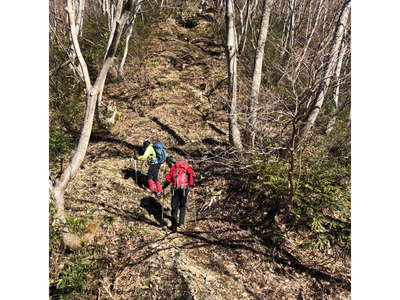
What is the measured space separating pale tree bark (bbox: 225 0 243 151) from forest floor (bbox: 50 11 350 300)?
0.76 m

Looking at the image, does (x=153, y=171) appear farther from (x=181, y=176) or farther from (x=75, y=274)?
(x=75, y=274)

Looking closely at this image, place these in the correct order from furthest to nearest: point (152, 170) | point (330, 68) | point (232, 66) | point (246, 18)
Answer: point (246, 18)
point (232, 66)
point (152, 170)
point (330, 68)

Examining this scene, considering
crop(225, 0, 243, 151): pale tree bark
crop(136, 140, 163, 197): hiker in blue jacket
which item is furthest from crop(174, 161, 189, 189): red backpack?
crop(225, 0, 243, 151): pale tree bark

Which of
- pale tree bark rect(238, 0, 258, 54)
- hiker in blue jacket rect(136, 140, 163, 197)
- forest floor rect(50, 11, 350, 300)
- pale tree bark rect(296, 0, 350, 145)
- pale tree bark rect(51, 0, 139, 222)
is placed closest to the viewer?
forest floor rect(50, 11, 350, 300)

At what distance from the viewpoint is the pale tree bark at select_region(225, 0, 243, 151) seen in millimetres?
7191

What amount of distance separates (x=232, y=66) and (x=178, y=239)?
15.1 feet

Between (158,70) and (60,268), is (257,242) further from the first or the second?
(158,70)

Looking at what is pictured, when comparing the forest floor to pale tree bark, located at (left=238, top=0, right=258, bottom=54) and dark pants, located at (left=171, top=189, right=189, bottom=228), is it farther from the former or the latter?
pale tree bark, located at (left=238, top=0, right=258, bottom=54)

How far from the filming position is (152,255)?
215 inches

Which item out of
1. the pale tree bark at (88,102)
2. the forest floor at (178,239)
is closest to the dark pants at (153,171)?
the forest floor at (178,239)

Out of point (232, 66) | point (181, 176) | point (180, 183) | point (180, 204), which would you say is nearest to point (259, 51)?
point (232, 66)

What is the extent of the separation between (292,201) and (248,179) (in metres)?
1.29

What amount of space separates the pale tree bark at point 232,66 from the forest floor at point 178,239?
29.8 inches

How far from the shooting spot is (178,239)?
235 inches
